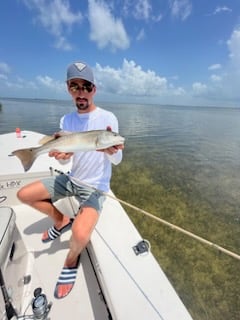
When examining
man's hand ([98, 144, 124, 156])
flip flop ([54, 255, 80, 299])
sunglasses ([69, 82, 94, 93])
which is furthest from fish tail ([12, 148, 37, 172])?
flip flop ([54, 255, 80, 299])

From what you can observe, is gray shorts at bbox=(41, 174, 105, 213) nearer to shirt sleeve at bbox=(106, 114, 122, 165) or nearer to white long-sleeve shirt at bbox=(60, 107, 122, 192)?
white long-sleeve shirt at bbox=(60, 107, 122, 192)

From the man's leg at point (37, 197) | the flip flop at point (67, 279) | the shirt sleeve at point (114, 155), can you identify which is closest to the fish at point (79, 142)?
the shirt sleeve at point (114, 155)

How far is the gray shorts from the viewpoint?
8.75 feet

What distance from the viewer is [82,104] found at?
8.83ft

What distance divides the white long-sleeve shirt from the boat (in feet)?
1.70

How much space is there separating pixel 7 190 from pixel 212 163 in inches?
357

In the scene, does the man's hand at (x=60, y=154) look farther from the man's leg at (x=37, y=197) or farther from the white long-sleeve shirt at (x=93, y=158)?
the man's leg at (x=37, y=197)

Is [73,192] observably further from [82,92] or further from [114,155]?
[82,92]

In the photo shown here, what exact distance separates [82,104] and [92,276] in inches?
81.9

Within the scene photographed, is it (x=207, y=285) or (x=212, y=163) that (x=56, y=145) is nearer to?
(x=207, y=285)

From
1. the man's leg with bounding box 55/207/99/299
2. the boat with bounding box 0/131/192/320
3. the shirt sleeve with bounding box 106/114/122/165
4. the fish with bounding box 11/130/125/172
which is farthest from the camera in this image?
the shirt sleeve with bounding box 106/114/122/165

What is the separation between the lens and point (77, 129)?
2.80 meters

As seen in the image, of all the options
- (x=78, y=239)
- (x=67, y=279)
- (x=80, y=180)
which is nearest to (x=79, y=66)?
(x=80, y=180)

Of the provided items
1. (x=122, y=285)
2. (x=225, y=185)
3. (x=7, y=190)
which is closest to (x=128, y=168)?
(x=225, y=185)
